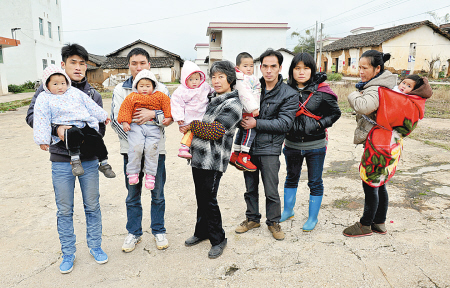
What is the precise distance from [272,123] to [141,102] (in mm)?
1240

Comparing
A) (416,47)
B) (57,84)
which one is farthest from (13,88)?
(416,47)

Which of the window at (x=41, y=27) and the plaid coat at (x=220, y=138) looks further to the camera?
the window at (x=41, y=27)

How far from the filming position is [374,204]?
3.08 metres

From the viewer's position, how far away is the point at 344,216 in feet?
11.8

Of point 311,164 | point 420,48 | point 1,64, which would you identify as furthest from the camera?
point 420,48

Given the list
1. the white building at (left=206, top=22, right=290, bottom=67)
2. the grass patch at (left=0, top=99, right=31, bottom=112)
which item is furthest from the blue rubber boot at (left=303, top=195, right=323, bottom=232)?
the white building at (left=206, top=22, right=290, bottom=67)

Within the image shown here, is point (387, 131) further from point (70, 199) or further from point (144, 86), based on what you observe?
point (70, 199)

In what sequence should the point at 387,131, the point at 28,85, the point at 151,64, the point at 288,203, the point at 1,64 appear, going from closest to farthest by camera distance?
1. the point at 387,131
2. the point at 288,203
3. the point at 1,64
4. the point at 28,85
5. the point at 151,64

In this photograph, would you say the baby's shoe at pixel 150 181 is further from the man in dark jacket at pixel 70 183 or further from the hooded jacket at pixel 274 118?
the hooded jacket at pixel 274 118

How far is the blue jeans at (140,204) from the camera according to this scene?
115 inches

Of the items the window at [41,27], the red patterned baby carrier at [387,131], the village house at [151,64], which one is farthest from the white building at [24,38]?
the red patterned baby carrier at [387,131]

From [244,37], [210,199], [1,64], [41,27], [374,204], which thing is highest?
[244,37]

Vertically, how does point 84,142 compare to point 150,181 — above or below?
above

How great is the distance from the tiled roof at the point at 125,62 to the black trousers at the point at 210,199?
3497cm
